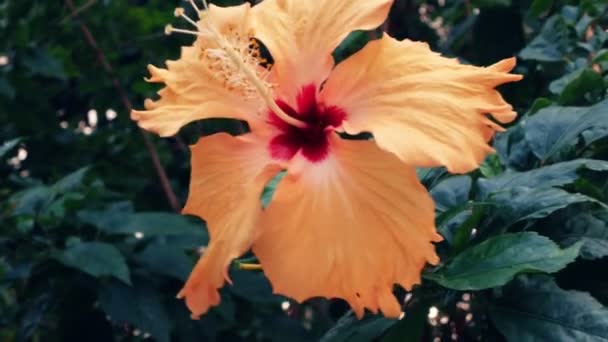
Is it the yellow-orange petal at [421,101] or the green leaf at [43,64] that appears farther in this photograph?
the green leaf at [43,64]

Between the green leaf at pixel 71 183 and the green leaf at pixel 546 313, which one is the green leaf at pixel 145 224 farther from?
the green leaf at pixel 546 313

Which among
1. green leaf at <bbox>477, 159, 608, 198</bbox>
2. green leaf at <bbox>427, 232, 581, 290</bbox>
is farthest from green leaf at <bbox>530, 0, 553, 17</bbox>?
green leaf at <bbox>427, 232, 581, 290</bbox>

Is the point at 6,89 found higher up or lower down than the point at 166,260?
higher up

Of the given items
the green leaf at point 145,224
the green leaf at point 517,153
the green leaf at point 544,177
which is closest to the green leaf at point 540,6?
the green leaf at point 517,153

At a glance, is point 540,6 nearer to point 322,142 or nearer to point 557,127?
point 557,127

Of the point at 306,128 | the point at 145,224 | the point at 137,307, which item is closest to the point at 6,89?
the point at 145,224

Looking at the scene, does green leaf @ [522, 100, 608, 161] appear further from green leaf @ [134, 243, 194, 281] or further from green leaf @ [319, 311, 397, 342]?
green leaf @ [134, 243, 194, 281]
